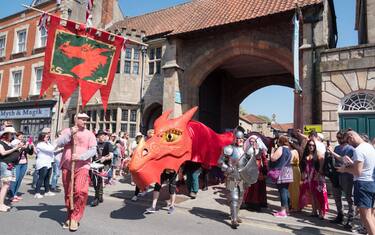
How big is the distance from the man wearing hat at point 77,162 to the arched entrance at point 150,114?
32.4 ft

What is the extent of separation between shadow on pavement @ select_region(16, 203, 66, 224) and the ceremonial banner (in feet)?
7.38

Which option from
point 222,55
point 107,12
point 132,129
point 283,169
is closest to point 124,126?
point 132,129

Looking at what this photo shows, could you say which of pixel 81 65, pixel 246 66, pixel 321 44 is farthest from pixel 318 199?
pixel 246 66

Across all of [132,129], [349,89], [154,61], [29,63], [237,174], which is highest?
[29,63]

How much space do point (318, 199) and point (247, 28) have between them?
329 inches

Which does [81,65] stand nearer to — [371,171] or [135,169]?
[135,169]

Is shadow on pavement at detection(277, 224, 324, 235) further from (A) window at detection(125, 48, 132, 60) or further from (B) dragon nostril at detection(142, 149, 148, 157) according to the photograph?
(A) window at detection(125, 48, 132, 60)

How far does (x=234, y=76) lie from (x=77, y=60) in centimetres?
1386

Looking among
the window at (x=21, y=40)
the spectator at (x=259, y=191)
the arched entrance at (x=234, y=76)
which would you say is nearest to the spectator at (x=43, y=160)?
the spectator at (x=259, y=191)

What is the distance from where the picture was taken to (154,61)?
51.4 feet

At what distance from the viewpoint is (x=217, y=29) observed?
513 inches

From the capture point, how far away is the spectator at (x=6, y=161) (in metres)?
6.34

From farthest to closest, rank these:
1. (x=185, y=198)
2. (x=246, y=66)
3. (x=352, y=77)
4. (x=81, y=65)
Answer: (x=246, y=66), (x=352, y=77), (x=185, y=198), (x=81, y=65)

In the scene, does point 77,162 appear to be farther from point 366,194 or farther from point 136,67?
point 136,67
